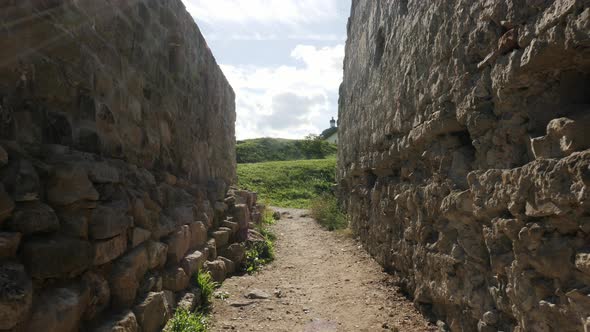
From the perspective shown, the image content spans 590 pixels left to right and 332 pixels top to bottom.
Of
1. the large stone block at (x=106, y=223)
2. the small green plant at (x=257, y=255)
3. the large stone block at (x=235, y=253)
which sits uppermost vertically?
the large stone block at (x=106, y=223)

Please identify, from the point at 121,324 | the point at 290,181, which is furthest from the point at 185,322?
the point at 290,181

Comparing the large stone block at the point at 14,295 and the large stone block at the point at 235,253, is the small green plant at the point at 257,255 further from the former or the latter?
the large stone block at the point at 14,295

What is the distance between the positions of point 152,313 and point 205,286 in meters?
1.23

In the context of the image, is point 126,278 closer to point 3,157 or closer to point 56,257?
Result: point 56,257

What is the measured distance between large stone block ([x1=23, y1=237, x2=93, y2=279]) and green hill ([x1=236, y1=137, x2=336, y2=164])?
29168 millimetres

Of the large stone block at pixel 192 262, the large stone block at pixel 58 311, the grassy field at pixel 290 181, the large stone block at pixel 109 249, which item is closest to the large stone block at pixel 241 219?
the large stone block at pixel 192 262

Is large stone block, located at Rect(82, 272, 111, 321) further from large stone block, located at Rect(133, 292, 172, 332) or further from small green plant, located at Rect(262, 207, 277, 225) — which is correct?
small green plant, located at Rect(262, 207, 277, 225)

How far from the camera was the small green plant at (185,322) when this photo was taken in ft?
10.7

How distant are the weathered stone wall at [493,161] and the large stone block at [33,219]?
2.60m

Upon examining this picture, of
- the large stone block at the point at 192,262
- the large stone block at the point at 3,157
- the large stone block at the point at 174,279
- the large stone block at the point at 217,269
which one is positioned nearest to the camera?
the large stone block at the point at 3,157

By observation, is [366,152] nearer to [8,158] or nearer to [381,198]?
[381,198]

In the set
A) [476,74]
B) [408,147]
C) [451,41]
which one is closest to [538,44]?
[476,74]

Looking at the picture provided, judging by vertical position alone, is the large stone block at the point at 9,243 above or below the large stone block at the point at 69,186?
below

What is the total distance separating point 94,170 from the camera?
267 centimetres
